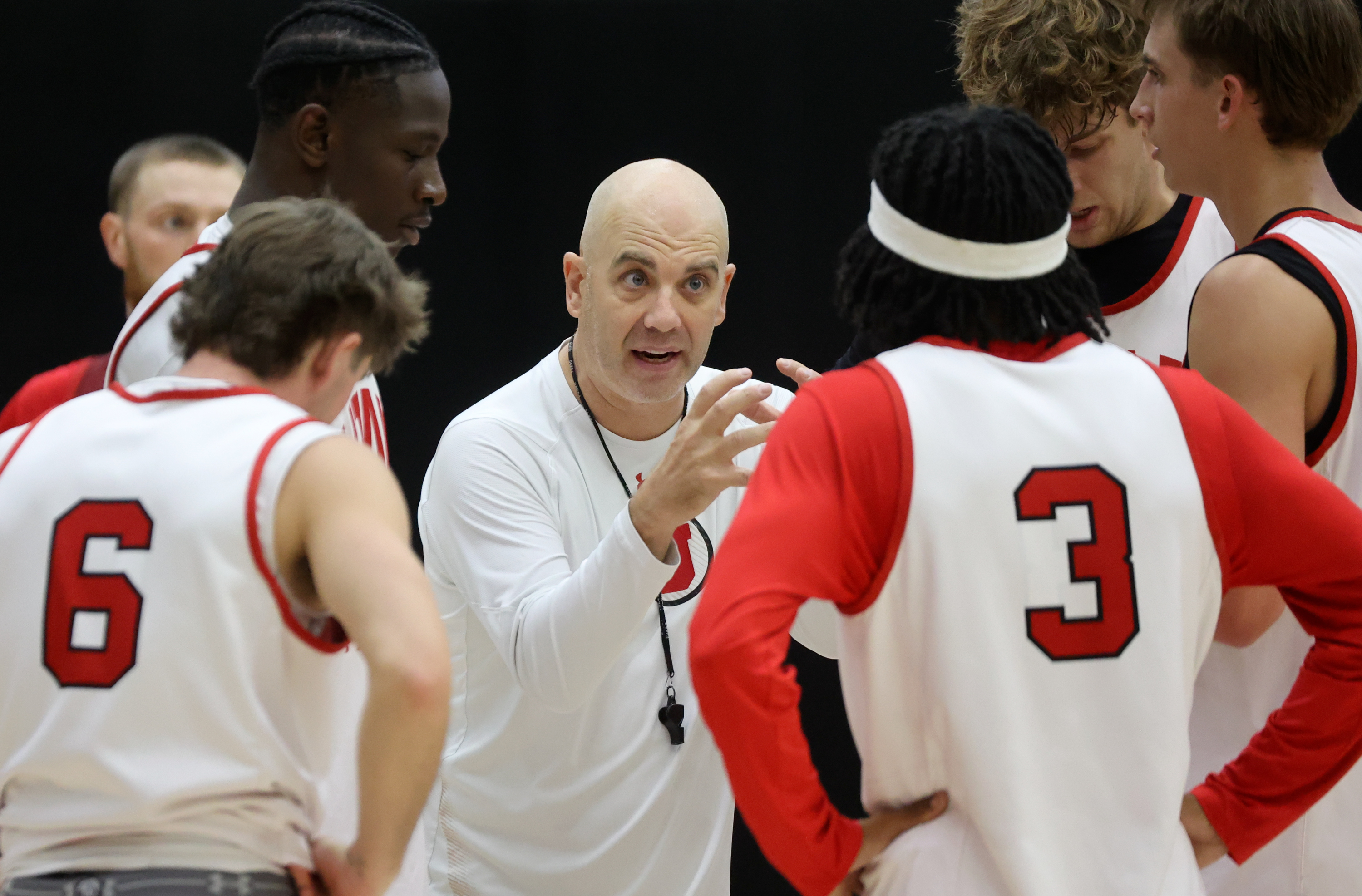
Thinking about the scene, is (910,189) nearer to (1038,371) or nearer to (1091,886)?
(1038,371)

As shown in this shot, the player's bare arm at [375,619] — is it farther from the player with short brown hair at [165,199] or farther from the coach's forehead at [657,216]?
the player with short brown hair at [165,199]

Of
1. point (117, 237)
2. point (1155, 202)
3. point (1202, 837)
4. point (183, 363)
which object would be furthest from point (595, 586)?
point (117, 237)

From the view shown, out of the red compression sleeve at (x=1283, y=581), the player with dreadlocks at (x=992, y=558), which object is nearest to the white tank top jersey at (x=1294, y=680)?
the red compression sleeve at (x=1283, y=581)

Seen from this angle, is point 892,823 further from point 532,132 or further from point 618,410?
point 532,132

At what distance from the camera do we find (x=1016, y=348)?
162 centimetres

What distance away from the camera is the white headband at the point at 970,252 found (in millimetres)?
1594

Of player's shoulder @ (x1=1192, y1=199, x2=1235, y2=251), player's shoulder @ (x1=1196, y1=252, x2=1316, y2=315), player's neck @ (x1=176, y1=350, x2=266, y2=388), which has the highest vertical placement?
player's shoulder @ (x1=1192, y1=199, x2=1235, y2=251)

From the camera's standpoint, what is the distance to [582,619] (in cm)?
217

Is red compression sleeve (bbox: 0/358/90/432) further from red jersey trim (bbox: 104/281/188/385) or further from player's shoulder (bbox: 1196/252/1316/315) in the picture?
player's shoulder (bbox: 1196/252/1316/315)

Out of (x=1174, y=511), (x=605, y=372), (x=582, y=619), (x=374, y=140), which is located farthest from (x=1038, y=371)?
(x=374, y=140)

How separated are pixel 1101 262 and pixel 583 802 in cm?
143

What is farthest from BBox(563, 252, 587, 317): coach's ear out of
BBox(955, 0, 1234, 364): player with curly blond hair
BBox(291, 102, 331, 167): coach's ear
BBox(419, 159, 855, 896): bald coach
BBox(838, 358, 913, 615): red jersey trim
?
BBox(838, 358, 913, 615): red jersey trim

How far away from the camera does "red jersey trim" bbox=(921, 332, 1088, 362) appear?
161 cm

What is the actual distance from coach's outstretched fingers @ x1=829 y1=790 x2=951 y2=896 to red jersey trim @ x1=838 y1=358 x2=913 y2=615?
9.6 inches
